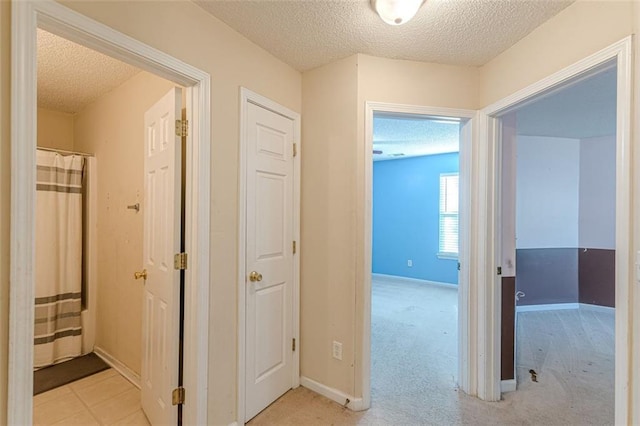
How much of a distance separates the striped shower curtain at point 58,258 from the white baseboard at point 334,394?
216cm

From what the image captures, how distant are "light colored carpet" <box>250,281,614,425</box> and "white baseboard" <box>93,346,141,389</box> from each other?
3.69 feet

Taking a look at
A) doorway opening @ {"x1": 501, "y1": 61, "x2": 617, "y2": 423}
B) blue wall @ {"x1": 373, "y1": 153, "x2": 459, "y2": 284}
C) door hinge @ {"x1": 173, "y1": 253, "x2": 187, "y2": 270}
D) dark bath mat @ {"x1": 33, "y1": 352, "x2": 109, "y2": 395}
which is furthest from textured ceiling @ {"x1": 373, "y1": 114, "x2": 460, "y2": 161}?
dark bath mat @ {"x1": 33, "y1": 352, "x2": 109, "y2": 395}

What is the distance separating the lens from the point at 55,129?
121 inches

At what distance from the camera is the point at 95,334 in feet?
9.31

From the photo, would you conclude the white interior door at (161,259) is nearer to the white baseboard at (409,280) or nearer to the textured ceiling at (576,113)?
the textured ceiling at (576,113)

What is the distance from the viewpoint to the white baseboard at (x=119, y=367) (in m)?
2.36

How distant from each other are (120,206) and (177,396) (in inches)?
64.2

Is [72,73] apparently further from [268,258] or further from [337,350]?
[337,350]

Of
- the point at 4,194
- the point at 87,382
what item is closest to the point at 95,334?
the point at 87,382

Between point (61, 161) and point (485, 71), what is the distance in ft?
11.5

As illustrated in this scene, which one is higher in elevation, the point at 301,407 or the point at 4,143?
the point at 4,143

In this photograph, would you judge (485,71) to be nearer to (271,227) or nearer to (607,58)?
(607,58)

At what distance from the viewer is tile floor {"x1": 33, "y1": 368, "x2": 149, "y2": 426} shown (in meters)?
1.95

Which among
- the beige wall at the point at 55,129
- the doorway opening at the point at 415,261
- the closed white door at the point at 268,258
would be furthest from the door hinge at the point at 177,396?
the beige wall at the point at 55,129
